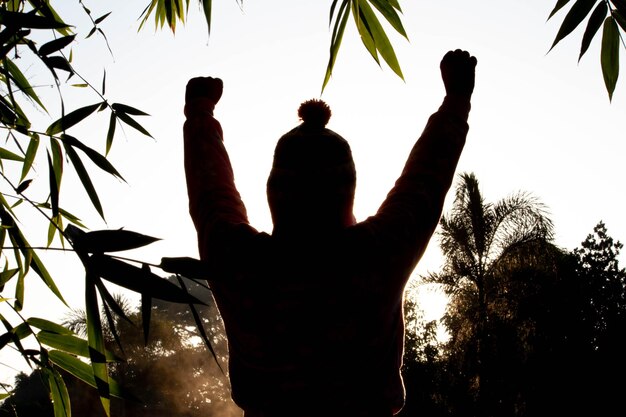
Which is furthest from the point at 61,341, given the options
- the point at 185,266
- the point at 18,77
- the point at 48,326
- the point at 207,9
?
the point at 207,9

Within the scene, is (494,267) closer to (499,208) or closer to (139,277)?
(499,208)

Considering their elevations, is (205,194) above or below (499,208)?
below

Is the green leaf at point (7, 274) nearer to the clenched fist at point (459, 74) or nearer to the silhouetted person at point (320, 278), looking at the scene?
the silhouetted person at point (320, 278)

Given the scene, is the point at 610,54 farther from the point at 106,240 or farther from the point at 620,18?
the point at 106,240

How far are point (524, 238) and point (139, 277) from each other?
40.4ft

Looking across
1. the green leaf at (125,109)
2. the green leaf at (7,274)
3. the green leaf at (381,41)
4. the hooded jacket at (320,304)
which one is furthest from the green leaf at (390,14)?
the green leaf at (7,274)

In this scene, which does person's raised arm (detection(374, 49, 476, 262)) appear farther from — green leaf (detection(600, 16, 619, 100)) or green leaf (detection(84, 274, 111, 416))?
green leaf (detection(84, 274, 111, 416))

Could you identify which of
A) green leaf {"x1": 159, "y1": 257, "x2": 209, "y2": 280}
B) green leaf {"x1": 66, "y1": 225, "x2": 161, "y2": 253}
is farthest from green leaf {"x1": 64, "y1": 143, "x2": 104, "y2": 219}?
green leaf {"x1": 159, "y1": 257, "x2": 209, "y2": 280}

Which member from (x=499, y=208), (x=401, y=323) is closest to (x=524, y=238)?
(x=499, y=208)

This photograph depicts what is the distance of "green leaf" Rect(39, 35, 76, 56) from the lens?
5.50 feet

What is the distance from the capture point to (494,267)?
42.0 feet

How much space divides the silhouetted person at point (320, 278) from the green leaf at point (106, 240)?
16cm

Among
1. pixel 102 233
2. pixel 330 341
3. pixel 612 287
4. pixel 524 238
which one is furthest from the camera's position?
pixel 612 287

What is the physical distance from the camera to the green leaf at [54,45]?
5.50 feet
